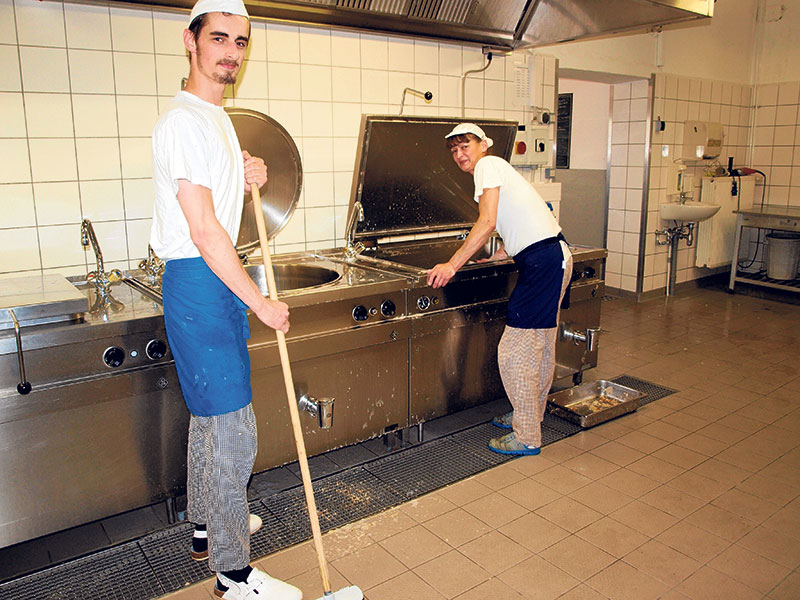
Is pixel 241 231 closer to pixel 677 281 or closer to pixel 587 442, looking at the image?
pixel 587 442

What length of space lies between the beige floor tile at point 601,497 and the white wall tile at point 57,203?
2.31 meters

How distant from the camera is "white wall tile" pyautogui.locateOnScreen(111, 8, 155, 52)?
262 centimetres

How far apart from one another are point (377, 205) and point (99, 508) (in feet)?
6.17

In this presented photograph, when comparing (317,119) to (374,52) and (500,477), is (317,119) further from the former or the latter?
(500,477)

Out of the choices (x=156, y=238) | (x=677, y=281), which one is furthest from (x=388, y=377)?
(x=677, y=281)

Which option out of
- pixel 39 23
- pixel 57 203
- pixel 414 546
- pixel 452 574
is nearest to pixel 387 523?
pixel 414 546

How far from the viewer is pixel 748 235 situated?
6.67 meters

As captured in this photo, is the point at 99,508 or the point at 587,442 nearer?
the point at 99,508

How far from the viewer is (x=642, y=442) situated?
2.99 meters

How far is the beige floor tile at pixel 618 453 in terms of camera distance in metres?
2.80

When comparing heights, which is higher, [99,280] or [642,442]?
[99,280]

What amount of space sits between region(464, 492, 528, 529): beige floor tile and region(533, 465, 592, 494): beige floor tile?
8.9 inches

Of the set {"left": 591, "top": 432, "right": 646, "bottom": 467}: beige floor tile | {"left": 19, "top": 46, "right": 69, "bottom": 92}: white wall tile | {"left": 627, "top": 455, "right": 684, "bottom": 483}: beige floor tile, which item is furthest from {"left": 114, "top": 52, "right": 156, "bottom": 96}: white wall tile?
{"left": 627, "top": 455, "right": 684, "bottom": 483}: beige floor tile

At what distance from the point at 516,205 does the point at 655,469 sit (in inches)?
50.1
